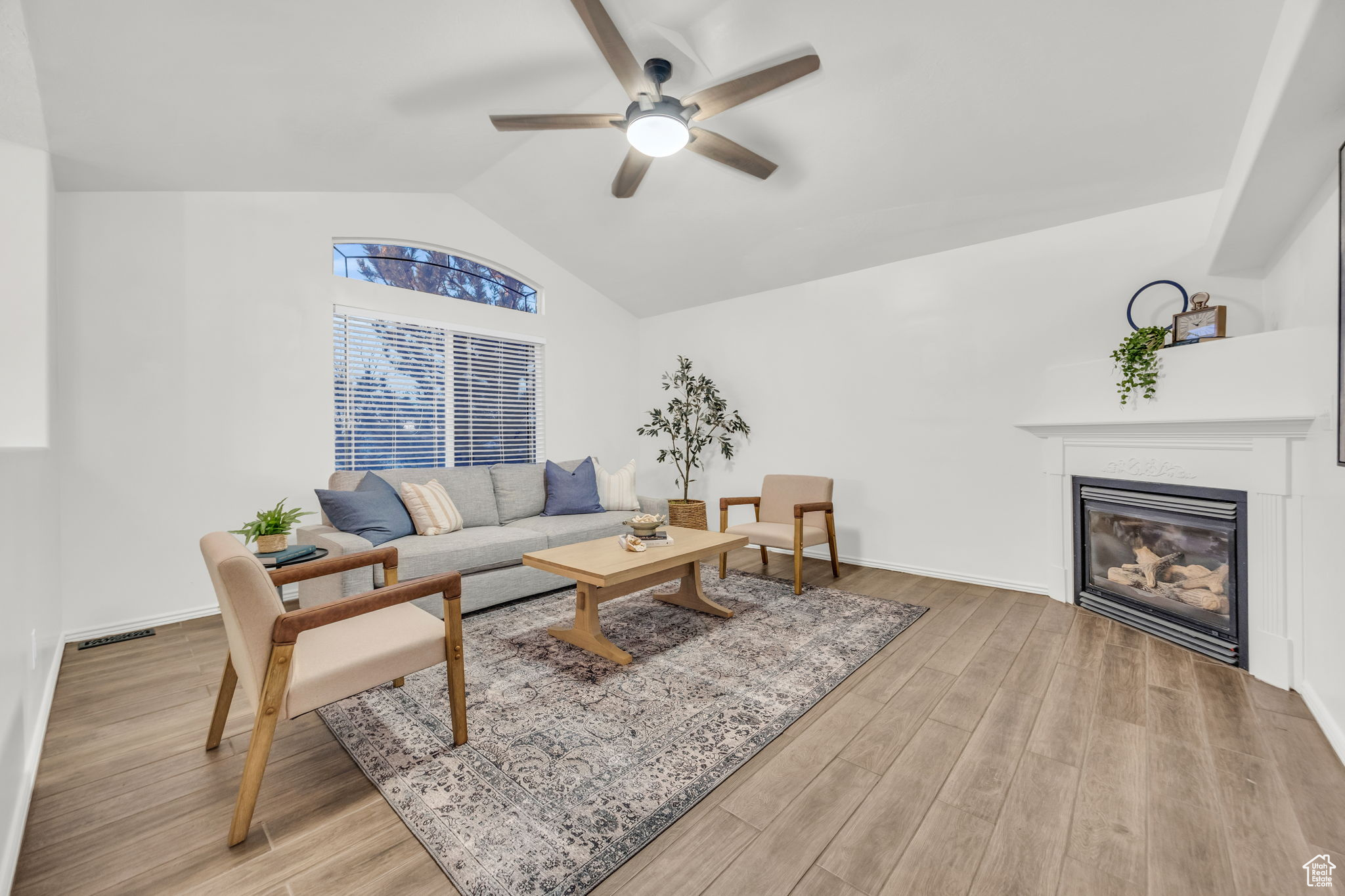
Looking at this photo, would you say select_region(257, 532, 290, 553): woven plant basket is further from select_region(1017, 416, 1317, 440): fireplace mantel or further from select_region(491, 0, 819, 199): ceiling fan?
select_region(1017, 416, 1317, 440): fireplace mantel

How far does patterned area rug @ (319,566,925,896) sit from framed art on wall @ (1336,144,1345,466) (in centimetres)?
195

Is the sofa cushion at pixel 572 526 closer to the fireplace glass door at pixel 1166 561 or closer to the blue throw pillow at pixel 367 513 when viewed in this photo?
the blue throw pillow at pixel 367 513

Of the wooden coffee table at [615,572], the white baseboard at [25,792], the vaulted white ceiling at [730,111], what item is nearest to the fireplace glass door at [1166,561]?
the vaulted white ceiling at [730,111]

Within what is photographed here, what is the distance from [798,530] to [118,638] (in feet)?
13.8

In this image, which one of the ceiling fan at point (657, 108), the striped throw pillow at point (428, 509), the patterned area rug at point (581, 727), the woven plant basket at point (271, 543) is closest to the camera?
the patterned area rug at point (581, 727)

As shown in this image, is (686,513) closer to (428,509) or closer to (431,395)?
(428,509)

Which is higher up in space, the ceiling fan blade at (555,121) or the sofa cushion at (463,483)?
the ceiling fan blade at (555,121)

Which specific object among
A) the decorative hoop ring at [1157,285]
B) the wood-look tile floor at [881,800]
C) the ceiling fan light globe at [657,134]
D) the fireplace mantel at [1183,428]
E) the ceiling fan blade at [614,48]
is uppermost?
the ceiling fan blade at [614,48]

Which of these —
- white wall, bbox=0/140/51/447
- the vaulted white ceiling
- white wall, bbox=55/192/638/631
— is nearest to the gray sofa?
white wall, bbox=55/192/638/631

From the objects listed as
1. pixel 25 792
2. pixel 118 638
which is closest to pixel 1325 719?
pixel 25 792

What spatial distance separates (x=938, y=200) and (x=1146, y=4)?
4.64 ft

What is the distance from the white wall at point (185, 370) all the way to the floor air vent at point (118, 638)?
0.31ft

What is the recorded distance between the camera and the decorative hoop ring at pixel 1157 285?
3160mm

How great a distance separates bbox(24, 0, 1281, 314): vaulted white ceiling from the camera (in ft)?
7.52
